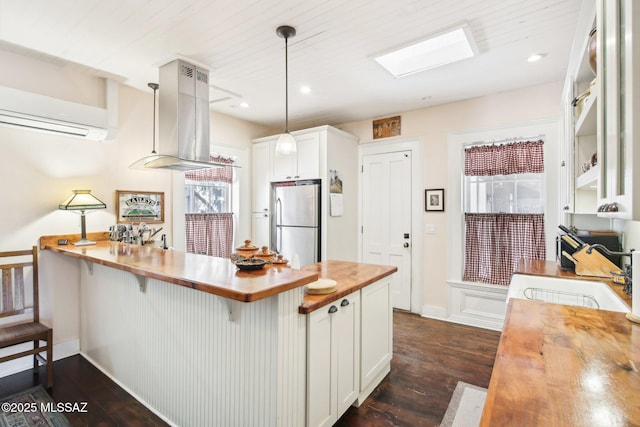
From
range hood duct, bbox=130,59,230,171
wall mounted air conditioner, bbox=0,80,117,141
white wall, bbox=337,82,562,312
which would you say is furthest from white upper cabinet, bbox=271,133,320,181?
wall mounted air conditioner, bbox=0,80,117,141

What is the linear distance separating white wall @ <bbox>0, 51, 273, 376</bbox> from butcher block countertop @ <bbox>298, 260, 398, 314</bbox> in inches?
89.9

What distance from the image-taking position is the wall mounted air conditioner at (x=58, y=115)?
2.47m

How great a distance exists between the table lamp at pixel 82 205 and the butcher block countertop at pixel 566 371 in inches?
126

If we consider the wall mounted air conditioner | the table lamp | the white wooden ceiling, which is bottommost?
the table lamp

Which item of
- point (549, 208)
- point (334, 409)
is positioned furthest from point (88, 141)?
point (549, 208)

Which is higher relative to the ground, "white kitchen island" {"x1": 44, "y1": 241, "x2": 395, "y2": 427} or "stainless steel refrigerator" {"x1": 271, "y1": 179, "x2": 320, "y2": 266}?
"stainless steel refrigerator" {"x1": 271, "y1": 179, "x2": 320, "y2": 266}

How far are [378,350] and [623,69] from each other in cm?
210

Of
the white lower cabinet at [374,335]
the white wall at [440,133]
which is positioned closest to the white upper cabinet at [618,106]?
the white lower cabinet at [374,335]

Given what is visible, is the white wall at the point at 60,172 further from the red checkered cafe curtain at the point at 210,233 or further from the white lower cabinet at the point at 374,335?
the white lower cabinet at the point at 374,335

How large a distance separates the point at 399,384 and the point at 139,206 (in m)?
3.05

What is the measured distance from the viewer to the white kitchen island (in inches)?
58.5

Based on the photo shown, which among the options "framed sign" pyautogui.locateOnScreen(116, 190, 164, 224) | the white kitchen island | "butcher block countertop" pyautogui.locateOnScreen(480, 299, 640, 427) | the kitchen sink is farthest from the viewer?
"framed sign" pyautogui.locateOnScreen(116, 190, 164, 224)

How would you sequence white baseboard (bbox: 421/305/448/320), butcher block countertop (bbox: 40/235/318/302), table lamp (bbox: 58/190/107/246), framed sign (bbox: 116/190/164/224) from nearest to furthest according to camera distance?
butcher block countertop (bbox: 40/235/318/302) → table lamp (bbox: 58/190/107/246) → framed sign (bbox: 116/190/164/224) → white baseboard (bbox: 421/305/448/320)

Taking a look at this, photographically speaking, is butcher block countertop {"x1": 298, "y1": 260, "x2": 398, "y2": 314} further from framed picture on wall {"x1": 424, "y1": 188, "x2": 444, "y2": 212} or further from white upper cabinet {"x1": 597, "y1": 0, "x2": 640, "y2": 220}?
framed picture on wall {"x1": 424, "y1": 188, "x2": 444, "y2": 212}
